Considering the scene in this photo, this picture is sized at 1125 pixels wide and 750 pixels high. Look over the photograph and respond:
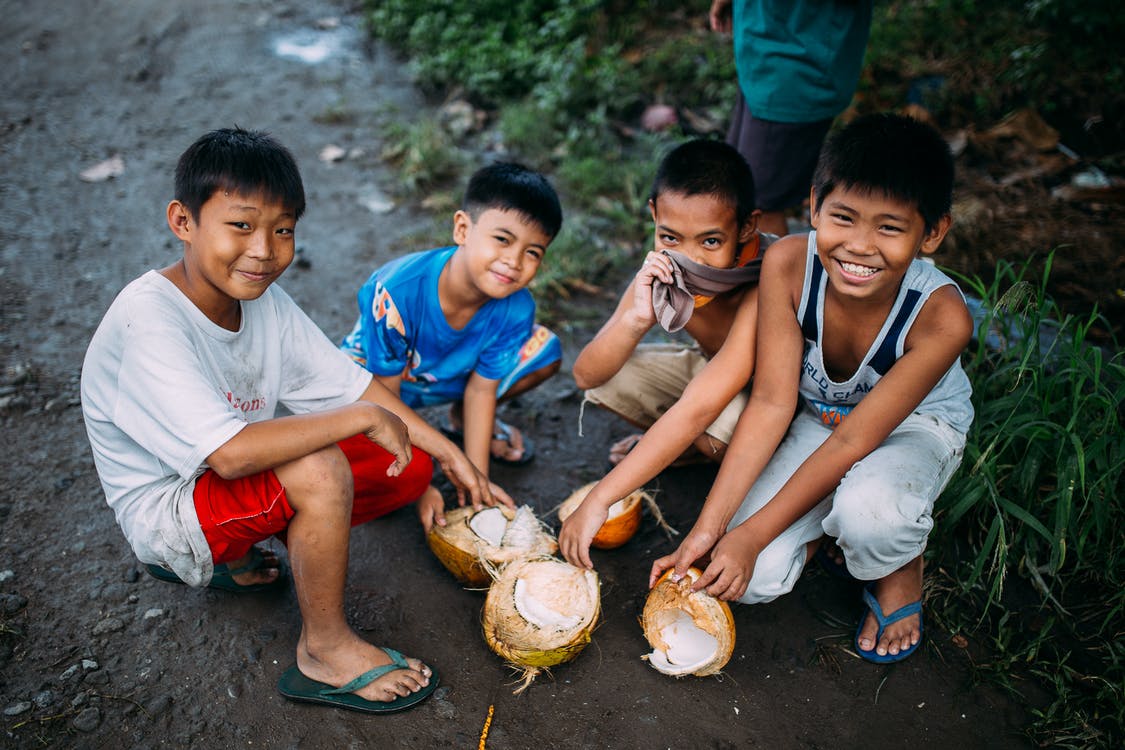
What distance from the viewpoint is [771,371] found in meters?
2.36

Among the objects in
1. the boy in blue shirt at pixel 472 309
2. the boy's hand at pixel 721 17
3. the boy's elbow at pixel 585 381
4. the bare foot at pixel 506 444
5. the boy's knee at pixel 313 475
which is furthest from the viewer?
the boy's hand at pixel 721 17

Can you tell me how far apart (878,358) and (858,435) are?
0.80 feet

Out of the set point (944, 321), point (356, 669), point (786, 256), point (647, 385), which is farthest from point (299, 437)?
point (944, 321)

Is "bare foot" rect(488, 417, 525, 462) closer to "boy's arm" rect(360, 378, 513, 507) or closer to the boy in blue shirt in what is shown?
the boy in blue shirt

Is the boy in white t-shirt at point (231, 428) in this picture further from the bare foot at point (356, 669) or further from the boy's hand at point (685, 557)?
the boy's hand at point (685, 557)

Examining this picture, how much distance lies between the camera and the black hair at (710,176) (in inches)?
94.4

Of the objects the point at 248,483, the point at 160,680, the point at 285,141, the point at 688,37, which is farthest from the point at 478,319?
the point at 688,37

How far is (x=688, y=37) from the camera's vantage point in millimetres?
5824

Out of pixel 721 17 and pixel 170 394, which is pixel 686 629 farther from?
pixel 721 17

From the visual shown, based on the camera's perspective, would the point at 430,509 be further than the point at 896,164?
Yes

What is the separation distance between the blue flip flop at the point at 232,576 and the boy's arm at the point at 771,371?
1369mm

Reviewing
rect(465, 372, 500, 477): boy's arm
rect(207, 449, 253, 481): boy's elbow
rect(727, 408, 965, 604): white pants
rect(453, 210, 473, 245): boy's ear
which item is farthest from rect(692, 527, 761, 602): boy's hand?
rect(453, 210, 473, 245): boy's ear

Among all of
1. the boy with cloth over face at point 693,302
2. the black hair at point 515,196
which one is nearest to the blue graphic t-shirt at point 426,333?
the black hair at point 515,196

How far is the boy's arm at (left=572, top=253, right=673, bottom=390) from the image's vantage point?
236cm
